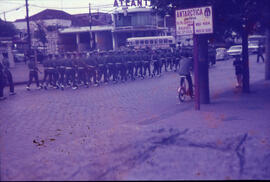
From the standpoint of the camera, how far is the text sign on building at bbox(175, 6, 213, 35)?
9.21 meters

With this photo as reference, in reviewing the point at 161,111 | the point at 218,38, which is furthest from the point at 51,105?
the point at 218,38

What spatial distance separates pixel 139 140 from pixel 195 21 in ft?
14.5

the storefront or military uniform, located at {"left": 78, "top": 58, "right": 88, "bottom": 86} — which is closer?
military uniform, located at {"left": 78, "top": 58, "right": 88, "bottom": 86}

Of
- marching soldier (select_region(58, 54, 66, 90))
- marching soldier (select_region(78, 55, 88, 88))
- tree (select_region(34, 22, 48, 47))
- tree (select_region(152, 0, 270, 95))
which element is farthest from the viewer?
tree (select_region(34, 22, 48, 47))

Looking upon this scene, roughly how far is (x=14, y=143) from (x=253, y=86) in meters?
10.3

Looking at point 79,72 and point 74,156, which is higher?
point 79,72

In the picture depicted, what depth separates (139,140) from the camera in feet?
20.7

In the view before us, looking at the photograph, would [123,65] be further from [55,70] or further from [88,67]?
[55,70]

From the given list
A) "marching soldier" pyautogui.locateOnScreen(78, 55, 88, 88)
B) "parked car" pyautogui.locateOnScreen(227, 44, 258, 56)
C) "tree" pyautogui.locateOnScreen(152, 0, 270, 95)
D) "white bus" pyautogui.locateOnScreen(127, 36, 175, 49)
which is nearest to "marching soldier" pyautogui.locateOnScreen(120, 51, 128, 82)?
"marching soldier" pyautogui.locateOnScreen(78, 55, 88, 88)

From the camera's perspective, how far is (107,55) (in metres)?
18.9

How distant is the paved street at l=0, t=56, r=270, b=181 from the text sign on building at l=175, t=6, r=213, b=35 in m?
2.22

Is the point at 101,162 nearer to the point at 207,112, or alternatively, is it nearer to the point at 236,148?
the point at 236,148

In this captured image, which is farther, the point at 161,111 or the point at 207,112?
the point at 161,111

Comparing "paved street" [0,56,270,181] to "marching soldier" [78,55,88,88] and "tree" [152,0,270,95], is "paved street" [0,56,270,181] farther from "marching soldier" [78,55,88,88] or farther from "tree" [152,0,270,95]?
"marching soldier" [78,55,88,88]
